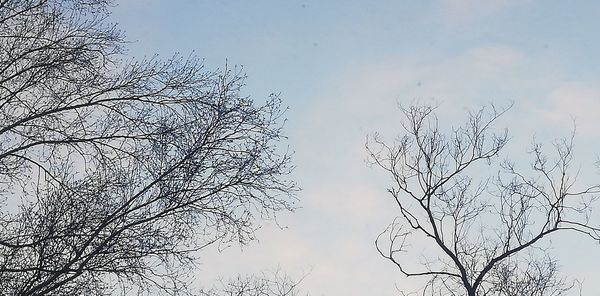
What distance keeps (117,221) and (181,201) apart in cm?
88

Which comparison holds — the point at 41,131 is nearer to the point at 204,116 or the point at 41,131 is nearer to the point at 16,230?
the point at 16,230

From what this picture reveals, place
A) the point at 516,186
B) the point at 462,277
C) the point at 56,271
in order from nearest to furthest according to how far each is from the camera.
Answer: the point at 56,271 < the point at 462,277 < the point at 516,186

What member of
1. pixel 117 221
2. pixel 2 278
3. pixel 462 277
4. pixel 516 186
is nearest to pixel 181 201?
pixel 117 221

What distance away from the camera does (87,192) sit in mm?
10617

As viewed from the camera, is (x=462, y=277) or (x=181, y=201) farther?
(x=462, y=277)

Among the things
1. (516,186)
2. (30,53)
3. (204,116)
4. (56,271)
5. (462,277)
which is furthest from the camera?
(516,186)

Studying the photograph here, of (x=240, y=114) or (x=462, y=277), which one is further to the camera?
(x=462, y=277)

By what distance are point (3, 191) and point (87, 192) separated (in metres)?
0.95

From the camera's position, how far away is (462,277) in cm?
1576

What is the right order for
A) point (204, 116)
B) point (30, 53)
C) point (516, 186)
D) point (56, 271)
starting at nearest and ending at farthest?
1. point (56, 271)
2. point (30, 53)
3. point (204, 116)
4. point (516, 186)

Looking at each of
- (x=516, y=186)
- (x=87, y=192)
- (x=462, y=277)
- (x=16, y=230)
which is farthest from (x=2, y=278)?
(x=516, y=186)

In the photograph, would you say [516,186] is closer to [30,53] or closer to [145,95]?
[145,95]

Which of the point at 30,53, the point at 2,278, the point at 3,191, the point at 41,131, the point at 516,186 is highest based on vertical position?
the point at 516,186

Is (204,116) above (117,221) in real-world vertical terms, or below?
above
